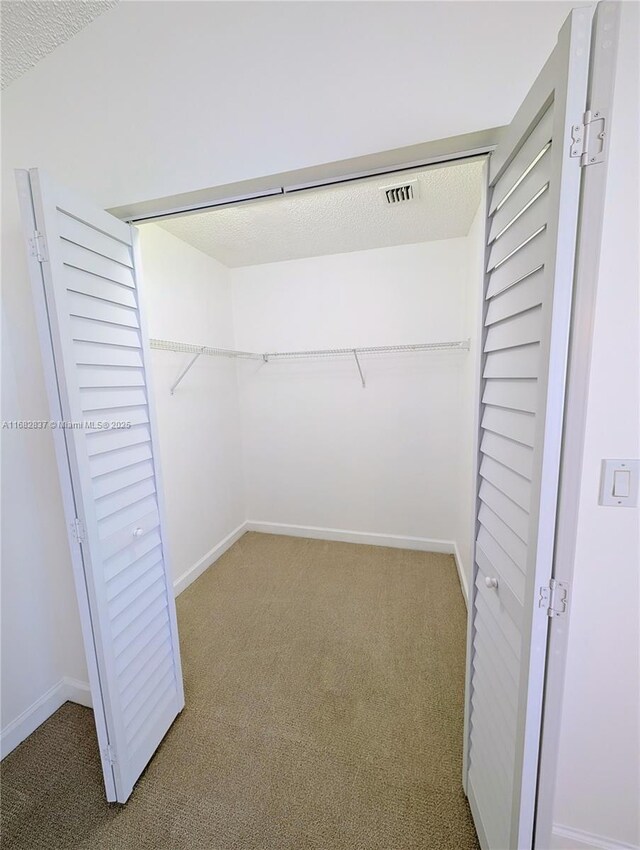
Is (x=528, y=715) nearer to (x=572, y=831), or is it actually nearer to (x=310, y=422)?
(x=572, y=831)

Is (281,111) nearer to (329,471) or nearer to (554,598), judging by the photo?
(554,598)

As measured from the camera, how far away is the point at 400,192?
182 cm

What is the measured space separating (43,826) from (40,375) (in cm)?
167

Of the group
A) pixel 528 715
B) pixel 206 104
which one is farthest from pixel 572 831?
pixel 206 104

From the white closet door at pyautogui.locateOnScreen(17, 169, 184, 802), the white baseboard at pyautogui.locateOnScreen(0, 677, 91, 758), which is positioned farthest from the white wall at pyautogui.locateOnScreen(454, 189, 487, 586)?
the white baseboard at pyautogui.locateOnScreen(0, 677, 91, 758)

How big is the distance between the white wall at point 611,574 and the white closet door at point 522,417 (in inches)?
7.4

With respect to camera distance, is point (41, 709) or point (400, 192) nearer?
point (41, 709)

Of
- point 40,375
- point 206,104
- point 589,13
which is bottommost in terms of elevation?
point 40,375

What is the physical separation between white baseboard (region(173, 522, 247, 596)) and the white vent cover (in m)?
2.86

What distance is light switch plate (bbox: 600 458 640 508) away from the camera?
2.68 ft

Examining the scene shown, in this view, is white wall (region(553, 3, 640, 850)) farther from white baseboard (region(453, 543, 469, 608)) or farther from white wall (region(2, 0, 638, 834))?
white baseboard (region(453, 543, 469, 608))

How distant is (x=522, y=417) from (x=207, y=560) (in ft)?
8.92

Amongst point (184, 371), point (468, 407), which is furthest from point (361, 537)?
point (184, 371)

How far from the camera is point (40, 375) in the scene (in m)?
1.36
